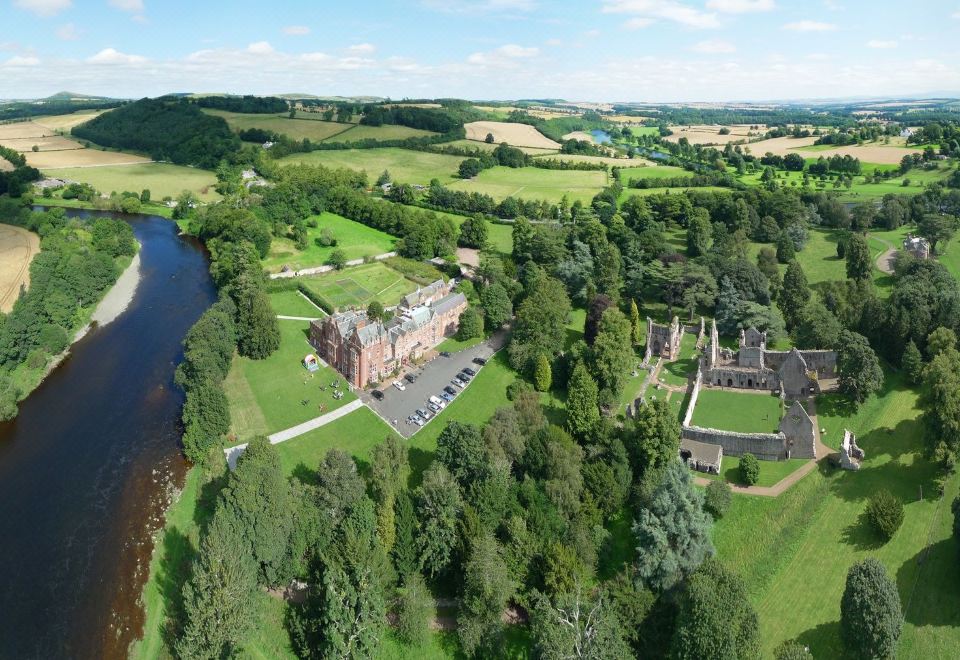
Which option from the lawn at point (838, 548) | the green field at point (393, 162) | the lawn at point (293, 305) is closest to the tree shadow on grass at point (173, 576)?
the lawn at point (838, 548)

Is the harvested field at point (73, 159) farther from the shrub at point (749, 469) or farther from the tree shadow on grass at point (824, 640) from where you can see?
the tree shadow on grass at point (824, 640)

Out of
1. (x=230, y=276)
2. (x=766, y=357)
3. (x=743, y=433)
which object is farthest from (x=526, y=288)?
(x=230, y=276)

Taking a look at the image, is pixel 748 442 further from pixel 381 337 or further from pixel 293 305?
pixel 293 305

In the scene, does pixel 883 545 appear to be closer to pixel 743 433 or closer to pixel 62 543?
pixel 743 433

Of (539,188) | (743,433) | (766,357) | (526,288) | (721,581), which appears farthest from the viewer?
(539,188)

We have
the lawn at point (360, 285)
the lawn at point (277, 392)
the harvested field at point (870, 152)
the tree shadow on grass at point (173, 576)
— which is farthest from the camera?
the harvested field at point (870, 152)
